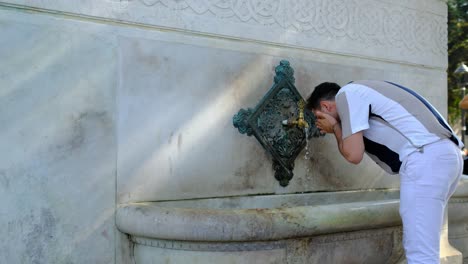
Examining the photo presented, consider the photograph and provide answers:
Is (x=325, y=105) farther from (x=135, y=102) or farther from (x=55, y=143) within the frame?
(x=55, y=143)

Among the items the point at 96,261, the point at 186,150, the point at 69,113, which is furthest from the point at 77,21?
the point at 96,261

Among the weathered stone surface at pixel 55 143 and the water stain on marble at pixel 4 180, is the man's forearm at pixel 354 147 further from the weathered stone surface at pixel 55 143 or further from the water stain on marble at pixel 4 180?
the water stain on marble at pixel 4 180

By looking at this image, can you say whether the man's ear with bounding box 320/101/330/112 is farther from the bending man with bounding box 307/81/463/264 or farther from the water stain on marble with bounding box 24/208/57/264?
the water stain on marble with bounding box 24/208/57/264

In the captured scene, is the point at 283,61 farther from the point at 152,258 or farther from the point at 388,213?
the point at 152,258

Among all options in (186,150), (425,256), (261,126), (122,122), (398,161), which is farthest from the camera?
(261,126)

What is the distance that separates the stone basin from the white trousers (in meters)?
0.22

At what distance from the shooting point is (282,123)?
3.18m

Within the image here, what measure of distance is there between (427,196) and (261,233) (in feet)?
2.54

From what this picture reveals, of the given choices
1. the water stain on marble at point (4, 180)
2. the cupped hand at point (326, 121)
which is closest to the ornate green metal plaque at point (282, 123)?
the cupped hand at point (326, 121)

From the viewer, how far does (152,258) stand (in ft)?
7.54

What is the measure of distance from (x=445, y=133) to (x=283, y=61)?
1.23 meters

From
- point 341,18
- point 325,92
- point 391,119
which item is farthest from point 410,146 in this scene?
point 341,18

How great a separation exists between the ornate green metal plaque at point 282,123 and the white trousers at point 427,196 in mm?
1050

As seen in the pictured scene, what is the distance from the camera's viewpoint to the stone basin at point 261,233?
2.09 meters
